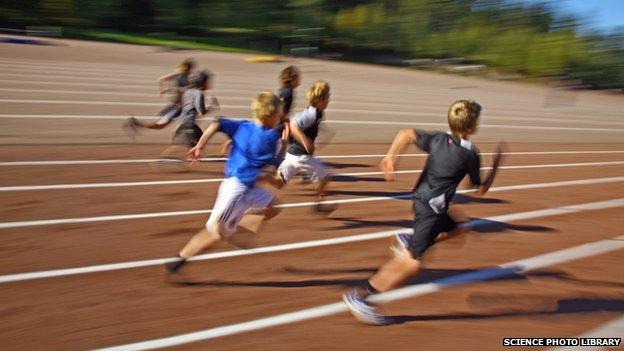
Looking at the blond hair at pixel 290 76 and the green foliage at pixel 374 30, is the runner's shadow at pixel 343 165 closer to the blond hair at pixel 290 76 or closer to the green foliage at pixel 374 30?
the blond hair at pixel 290 76

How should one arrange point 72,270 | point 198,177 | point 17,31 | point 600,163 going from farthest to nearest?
point 17,31 < point 600,163 < point 198,177 < point 72,270

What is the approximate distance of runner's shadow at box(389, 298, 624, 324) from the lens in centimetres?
516

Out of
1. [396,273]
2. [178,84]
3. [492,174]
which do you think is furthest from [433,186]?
[178,84]

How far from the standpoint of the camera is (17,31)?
38.3 metres

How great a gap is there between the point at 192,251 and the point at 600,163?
527 inches

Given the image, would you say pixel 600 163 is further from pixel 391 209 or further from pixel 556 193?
pixel 391 209

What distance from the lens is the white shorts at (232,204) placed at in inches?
207

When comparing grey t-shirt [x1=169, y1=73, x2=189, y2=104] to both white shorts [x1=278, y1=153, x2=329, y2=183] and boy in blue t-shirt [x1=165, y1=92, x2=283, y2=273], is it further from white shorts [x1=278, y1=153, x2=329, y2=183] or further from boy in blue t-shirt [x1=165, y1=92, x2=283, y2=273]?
boy in blue t-shirt [x1=165, y1=92, x2=283, y2=273]

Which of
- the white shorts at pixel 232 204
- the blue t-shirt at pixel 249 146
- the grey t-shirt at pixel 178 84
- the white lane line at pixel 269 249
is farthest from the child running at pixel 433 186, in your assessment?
the grey t-shirt at pixel 178 84

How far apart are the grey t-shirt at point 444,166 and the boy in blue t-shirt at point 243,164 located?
1366 millimetres

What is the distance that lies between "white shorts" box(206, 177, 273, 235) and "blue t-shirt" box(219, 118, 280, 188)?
7 cm

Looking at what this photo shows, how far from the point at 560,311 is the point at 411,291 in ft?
4.60

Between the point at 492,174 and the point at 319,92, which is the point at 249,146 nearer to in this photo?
the point at 492,174

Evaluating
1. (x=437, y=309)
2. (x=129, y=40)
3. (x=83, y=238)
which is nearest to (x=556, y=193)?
(x=437, y=309)
